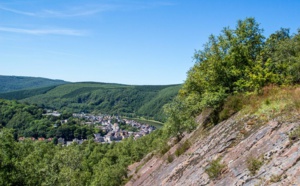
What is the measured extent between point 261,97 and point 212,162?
5338 mm

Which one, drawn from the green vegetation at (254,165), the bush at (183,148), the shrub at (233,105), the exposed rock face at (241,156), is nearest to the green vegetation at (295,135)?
the exposed rock face at (241,156)

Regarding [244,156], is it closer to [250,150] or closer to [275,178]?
[250,150]

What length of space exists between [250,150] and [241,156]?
0.42m

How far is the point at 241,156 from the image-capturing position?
1070 cm

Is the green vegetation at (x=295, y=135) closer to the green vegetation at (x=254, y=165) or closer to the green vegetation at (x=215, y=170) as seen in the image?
the green vegetation at (x=254, y=165)

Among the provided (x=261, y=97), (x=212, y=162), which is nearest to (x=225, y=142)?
(x=212, y=162)

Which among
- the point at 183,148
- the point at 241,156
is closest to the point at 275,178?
the point at 241,156

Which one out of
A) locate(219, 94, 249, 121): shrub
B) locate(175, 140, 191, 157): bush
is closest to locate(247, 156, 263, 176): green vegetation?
locate(219, 94, 249, 121): shrub

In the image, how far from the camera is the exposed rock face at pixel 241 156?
8.36 m

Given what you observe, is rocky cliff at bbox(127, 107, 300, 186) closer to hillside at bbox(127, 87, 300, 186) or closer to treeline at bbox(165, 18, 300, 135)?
A: hillside at bbox(127, 87, 300, 186)

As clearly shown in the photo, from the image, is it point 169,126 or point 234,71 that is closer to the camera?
point 234,71

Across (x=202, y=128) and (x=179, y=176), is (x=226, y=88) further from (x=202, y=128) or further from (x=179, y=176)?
(x=179, y=176)

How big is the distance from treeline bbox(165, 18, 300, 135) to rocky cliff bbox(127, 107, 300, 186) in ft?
9.53

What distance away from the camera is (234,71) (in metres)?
17.8
